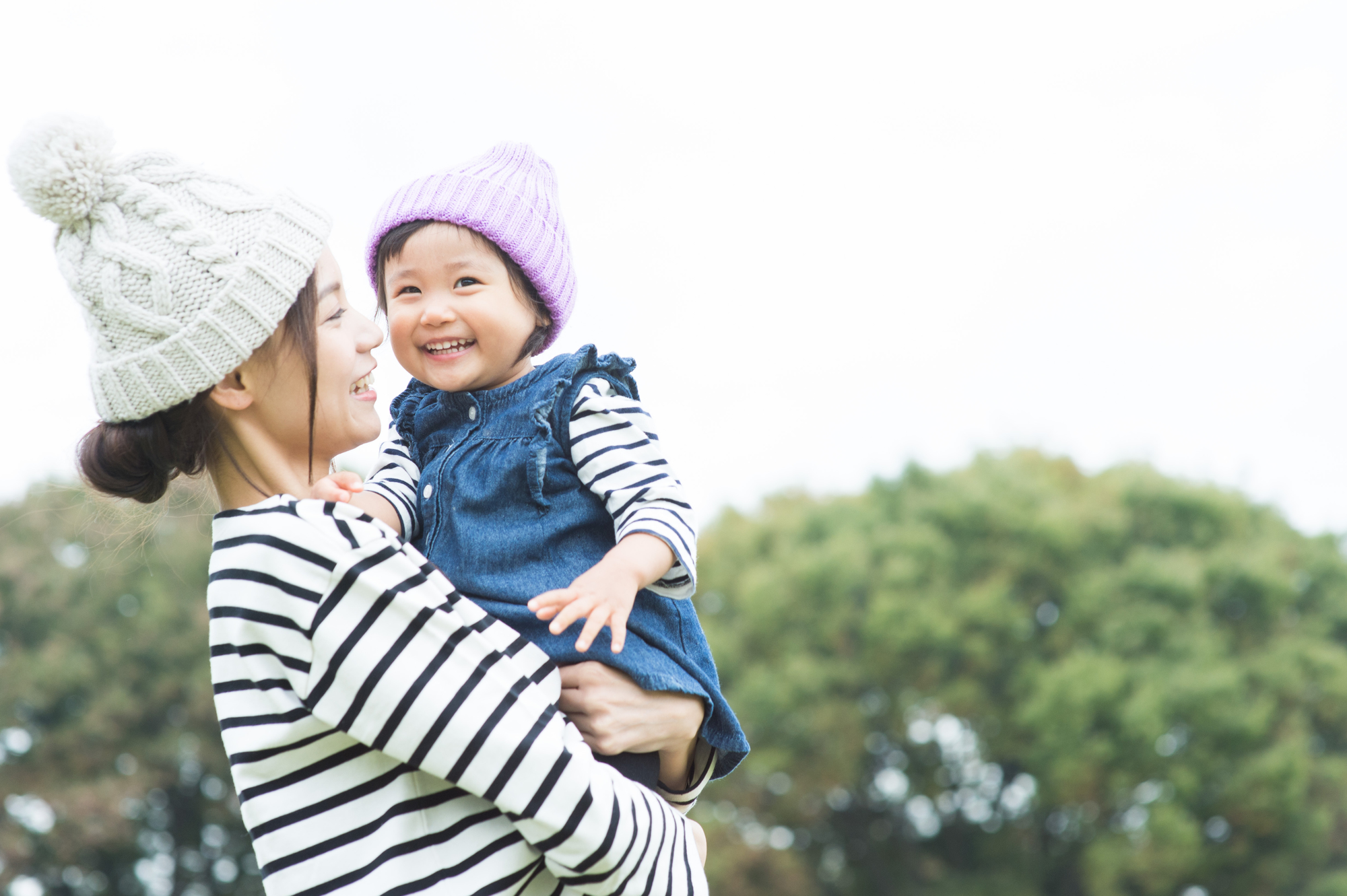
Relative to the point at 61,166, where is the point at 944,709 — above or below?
above

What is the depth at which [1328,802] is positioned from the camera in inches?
787

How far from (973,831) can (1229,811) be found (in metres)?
4.35

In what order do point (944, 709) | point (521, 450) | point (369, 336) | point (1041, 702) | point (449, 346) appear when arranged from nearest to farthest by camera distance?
1. point (369, 336)
2. point (521, 450)
3. point (449, 346)
4. point (1041, 702)
5. point (944, 709)

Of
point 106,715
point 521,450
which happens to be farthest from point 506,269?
point 106,715

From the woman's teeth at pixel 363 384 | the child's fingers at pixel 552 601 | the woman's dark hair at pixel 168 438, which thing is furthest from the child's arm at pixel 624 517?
the woman's dark hair at pixel 168 438

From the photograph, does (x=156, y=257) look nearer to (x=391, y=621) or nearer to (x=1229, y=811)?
(x=391, y=621)

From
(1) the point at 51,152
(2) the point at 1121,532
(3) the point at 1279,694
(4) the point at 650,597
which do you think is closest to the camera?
(1) the point at 51,152

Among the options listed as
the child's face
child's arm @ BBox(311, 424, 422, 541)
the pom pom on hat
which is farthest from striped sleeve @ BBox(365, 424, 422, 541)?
the pom pom on hat

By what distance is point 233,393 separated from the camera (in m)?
1.99

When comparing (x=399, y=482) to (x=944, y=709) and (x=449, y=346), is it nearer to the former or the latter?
(x=449, y=346)

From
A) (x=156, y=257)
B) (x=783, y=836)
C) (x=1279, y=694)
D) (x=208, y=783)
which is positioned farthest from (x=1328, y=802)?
(x=156, y=257)

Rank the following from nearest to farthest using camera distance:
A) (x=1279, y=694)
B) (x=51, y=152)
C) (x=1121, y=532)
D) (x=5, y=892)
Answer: (x=51, y=152) → (x=5, y=892) → (x=1279, y=694) → (x=1121, y=532)

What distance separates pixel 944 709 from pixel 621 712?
63.7 feet

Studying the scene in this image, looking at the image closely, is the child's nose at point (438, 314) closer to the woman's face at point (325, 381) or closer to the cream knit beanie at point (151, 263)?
the woman's face at point (325, 381)
